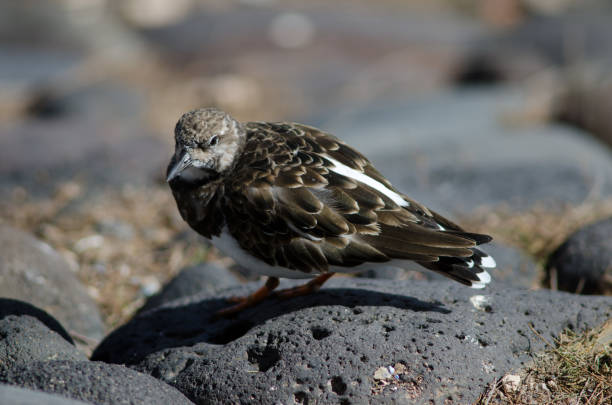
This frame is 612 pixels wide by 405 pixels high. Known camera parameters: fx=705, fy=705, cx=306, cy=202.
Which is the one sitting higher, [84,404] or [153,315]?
[84,404]

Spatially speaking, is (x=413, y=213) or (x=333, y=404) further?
(x=413, y=213)

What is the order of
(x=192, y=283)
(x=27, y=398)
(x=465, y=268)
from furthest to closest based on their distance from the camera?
(x=192, y=283) < (x=465, y=268) < (x=27, y=398)

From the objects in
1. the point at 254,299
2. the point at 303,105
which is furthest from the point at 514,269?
the point at 303,105

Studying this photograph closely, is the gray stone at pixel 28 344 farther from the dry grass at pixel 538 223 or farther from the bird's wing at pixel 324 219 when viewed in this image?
the dry grass at pixel 538 223

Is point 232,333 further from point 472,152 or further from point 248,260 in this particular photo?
point 472,152

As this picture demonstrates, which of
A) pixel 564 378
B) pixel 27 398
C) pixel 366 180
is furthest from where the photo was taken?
pixel 366 180

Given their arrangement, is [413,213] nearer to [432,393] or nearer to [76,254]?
[432,393]

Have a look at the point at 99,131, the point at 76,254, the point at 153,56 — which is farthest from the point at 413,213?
the point at 153,56

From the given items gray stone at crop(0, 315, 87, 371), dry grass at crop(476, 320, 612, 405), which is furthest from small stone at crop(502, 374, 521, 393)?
gray stone at crop(0, 315, 87, 371)
